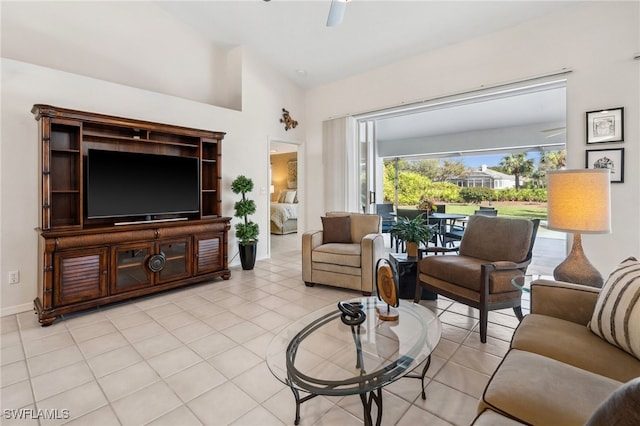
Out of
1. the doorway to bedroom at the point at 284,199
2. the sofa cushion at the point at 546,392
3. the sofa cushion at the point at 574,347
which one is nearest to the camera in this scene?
the sofa cushion at the point at 546,392

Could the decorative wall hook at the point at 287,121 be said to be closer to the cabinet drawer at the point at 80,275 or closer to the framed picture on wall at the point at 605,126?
the cabinet drawer at the point at 80,275

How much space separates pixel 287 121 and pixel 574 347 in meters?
5.12

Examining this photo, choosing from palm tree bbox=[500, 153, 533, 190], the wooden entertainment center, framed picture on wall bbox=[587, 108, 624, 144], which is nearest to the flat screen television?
the wooden entertainment center

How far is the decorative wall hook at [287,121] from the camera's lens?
18.1 feet

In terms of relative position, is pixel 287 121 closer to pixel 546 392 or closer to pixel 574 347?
pixel 574 347

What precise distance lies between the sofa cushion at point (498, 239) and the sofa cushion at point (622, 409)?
94.5 inches

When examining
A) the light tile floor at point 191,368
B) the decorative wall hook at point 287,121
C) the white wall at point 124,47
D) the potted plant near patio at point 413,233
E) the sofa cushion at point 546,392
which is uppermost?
the white wall at point 124,47

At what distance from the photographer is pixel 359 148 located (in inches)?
214

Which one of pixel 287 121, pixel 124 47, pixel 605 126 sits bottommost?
pixel 605 126

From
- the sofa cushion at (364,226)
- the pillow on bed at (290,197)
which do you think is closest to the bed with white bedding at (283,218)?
the pillow on bed at (290,197)

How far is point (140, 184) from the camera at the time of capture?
3488mm

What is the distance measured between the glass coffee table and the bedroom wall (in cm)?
809

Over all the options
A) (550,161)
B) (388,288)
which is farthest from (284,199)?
(388,288)

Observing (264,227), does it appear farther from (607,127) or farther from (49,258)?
(607,127)
